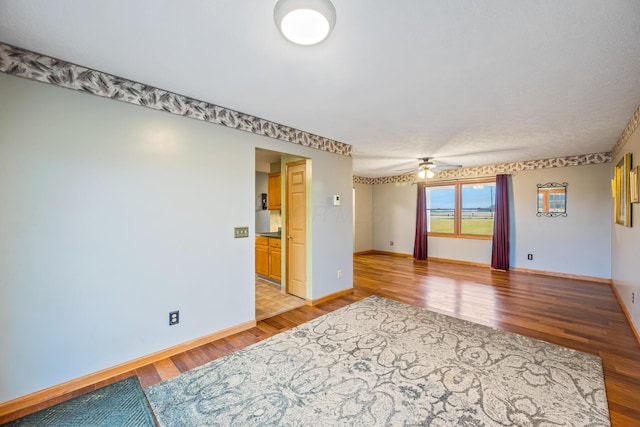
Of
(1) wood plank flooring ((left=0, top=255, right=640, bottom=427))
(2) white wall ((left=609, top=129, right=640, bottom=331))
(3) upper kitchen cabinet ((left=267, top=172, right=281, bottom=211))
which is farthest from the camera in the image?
(3) upper kitchen cabinet ((left=267, top=172, right=281, bottom=211))

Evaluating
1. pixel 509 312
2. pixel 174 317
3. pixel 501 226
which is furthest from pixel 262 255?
pixel 501 226

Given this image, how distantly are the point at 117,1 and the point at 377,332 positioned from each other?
11.1ft

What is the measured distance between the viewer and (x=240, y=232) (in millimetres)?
3021

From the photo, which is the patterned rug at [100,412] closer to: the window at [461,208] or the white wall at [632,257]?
the white wall at [632,257]

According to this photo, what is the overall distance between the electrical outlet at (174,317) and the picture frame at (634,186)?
474 centimetres

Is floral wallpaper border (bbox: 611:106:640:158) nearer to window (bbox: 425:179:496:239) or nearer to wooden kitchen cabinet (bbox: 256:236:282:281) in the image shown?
window (bbox: 425:179:496:239)

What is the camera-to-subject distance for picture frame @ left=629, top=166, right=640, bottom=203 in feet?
8.86

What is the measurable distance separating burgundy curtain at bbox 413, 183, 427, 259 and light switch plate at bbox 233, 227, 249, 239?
18.2 ft

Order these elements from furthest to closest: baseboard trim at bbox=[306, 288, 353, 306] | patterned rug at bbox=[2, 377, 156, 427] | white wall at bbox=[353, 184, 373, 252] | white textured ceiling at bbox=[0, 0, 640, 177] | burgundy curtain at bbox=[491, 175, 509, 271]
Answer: white wall at bbox=[353, 184, 373, 252]
burgundy curtain at bbox=[491, 175, 509, 271]
baseboard trim at bbox=[306, 288, 353, 306]
patterned rug at bbox=[2, 377, 156, 427]
white textured ceiling at bbox=[0, 0, 640, 177]

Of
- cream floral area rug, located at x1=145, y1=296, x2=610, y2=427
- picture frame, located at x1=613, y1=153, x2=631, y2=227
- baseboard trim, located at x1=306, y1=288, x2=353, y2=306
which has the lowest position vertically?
cream floral area rug, located at x1=145, y1=296, x2=610, y2=427

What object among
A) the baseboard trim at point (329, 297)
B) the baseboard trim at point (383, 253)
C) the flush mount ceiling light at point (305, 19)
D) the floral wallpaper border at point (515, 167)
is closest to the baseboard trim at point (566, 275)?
the floral wallpaper border at point (515, 167)

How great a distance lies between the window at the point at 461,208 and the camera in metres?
6.46

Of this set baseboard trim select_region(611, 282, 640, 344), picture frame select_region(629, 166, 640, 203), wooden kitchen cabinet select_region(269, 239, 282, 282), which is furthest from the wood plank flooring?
picture frame select_region(629, 166, 640, 203)

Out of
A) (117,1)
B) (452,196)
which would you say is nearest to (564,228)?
(452,196)
